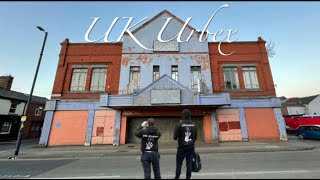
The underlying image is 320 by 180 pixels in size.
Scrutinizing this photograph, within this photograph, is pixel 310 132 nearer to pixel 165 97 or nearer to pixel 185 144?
pixel 165 97

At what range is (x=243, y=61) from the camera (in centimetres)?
1817

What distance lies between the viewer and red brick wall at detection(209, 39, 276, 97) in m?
17.3

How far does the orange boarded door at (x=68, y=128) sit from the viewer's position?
15.9m

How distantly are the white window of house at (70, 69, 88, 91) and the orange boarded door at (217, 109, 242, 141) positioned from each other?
13.3 meters

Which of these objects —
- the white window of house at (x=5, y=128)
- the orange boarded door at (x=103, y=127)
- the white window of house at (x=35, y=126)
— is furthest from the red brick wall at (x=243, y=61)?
the white window of house at (x=35, y=126)

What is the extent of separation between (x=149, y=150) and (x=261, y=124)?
49.7 ft

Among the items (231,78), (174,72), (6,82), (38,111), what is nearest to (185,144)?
(174,72)

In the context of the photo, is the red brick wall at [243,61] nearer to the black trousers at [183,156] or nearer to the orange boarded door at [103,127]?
the orange boarded door at [103,127]

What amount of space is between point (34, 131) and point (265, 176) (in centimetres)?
3340

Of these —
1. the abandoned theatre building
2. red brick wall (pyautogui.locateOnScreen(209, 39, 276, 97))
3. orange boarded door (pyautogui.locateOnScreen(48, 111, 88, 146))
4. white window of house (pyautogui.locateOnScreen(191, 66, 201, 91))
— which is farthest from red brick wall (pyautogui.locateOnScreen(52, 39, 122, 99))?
red brick wall (pyautogui.locateOnScreen(209, 39, 276, 97))

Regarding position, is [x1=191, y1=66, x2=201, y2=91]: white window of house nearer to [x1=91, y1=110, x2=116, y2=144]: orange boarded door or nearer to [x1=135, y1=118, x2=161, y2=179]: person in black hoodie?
[x1=91, y1=110, x2=116, y2=144]: orange boarded door

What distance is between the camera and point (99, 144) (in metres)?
15.8

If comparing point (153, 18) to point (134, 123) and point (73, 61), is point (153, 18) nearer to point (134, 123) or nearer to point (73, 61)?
point (73, 61)

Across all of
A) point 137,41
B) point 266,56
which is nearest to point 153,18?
point 137,41
